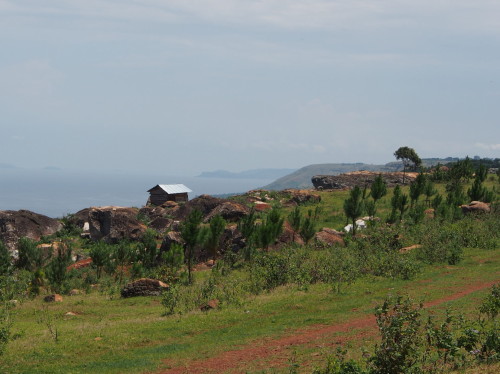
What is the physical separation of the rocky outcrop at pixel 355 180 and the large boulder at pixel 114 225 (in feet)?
126

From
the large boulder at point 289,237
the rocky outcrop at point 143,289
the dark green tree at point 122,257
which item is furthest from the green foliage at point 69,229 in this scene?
the rocky outcrop at point 143,289

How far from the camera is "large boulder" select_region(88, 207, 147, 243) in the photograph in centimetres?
4703

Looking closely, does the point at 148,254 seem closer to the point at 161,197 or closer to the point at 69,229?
the point at 69,229

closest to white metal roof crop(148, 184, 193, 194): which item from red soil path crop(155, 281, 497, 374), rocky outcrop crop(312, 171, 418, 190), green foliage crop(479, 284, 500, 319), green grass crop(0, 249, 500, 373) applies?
rocky outcrop crop(312, 171, 418, 190)

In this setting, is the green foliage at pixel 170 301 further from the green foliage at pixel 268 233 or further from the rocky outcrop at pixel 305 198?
the rocky outcrop at pixel 305 198

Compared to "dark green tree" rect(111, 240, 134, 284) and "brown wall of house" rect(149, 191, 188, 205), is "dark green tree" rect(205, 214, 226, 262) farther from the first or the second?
"brown wall of house" rect(149, 191, 188, 205)

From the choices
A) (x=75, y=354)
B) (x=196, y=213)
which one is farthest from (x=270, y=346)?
(x=196, y=213)

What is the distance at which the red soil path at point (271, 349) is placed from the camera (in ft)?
44.5

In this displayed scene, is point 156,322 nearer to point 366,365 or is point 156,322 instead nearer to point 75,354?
point 75,354

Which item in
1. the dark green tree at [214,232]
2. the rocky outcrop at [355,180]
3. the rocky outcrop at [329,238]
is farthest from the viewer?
the rocky outcrop at [355,180]

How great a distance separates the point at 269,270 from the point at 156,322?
7.93 meters

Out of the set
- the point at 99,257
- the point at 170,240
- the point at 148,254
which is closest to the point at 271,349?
the point at 99,257

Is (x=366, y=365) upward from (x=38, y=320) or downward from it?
upward

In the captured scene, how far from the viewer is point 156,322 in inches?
757
